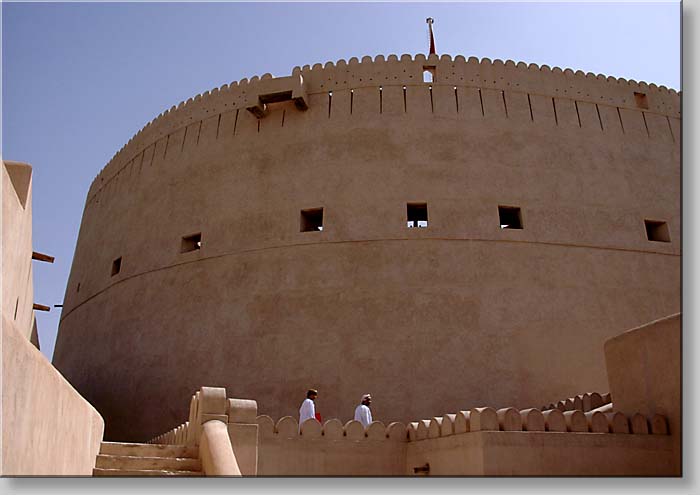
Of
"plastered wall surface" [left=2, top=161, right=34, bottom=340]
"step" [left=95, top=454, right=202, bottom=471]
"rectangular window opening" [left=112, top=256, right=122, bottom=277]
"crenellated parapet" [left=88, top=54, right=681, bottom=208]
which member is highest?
"crenellated parapet" [left=88, top=54, right=681, bottom=208]

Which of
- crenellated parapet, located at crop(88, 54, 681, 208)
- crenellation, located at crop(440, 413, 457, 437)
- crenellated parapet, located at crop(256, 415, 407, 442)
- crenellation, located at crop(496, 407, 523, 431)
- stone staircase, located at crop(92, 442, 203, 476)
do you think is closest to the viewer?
stone staircase, located at crop(92, 442, 203, 476)

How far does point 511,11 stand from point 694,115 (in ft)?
4.94

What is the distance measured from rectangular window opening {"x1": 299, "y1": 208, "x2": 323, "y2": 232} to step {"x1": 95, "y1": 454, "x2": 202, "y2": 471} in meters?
4.60

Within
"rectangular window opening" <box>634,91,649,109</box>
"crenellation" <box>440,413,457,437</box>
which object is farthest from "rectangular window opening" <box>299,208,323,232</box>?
"rectangular window opening" <box>634,91,649,109</box>

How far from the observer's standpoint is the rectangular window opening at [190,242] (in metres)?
9.45

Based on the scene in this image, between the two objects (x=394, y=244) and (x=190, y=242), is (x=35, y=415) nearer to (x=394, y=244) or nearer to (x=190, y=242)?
(x=394, y=244)

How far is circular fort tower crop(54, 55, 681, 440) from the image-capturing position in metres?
7.77

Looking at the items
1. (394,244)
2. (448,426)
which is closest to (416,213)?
(394,244)

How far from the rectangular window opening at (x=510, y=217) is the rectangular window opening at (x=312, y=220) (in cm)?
236

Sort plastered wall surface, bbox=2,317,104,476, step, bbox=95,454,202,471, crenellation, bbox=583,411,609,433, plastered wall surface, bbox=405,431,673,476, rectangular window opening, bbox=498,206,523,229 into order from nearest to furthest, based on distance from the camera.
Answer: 1. plastered wall surface, bbox=2,317,104,476
2. step, bbox=95,454,202,471
3. plastered wall surface, bbox=405,431,673,476
4. crenellation, bbox=583,411,609,433
5. rectangular window opening, bbox=498,206,523,229

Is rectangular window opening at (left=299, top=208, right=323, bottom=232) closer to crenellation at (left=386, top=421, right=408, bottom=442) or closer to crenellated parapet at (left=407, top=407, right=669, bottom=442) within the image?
crenellation at (left=386, top=421, right=408, bottom=442)

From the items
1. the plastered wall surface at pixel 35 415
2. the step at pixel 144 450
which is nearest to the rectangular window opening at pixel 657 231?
the step at pixel 144 450

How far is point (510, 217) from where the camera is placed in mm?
8898

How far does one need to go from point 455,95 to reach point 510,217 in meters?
1.89
